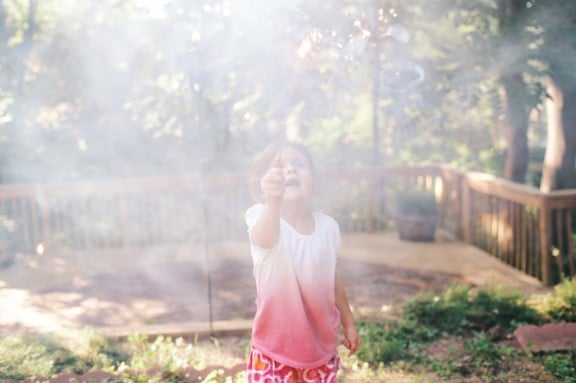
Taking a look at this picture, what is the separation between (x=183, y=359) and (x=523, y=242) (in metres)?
3.50

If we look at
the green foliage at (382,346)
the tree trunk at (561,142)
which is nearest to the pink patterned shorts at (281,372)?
the green foliage at (382,346)

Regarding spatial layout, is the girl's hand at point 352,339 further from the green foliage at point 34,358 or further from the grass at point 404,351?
the green foliage at point 34,358

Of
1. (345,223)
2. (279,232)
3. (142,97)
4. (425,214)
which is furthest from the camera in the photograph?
(142,97)

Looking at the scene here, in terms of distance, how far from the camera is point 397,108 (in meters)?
5.64

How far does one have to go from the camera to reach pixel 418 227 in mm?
6988

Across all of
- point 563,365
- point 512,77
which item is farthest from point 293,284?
point 512,77

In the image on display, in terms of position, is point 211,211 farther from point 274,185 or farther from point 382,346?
point 274,185

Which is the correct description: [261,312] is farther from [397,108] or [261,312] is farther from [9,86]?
[9,86]

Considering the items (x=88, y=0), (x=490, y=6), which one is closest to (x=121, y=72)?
(x=88, y=0)

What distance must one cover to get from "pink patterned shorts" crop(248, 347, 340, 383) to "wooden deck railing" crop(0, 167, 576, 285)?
3977mm

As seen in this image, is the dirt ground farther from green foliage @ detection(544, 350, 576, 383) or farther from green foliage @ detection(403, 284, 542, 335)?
green foliage @ detection(544, 350, 576, 383)

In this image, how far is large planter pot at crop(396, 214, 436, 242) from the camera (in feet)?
22.9

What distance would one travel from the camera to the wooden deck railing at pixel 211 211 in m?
6.07

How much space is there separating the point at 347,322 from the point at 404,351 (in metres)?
1.46
